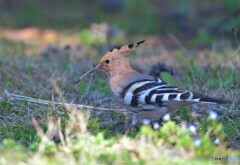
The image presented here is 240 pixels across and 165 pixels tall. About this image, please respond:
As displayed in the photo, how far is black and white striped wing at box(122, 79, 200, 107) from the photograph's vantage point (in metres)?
3.95

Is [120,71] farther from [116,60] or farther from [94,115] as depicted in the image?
[94,115]

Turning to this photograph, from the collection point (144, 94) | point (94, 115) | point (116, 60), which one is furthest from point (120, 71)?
point (144, 94)

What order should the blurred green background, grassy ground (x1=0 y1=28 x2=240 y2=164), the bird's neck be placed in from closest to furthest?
grassy ground (x1=0 y1=28 x2=240 y2=164), the bird's neck, the blurred green background

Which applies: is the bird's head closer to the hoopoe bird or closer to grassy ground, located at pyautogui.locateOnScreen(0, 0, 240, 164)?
the hoopoe bird

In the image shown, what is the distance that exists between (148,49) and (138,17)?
2.43 metres

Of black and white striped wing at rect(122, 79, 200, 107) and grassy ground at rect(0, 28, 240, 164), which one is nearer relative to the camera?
grassy ground at rect(0, 28, 240, 164)

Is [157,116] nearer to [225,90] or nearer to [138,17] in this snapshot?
[225,90]

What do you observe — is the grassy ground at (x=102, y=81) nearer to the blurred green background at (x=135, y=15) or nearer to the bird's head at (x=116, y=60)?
the blurred green background at (x=135, y=15)

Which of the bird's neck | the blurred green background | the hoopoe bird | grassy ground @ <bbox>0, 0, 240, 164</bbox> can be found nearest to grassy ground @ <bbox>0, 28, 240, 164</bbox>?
grassy ground @ <bbox>0, 0, 240, 164</bbox>

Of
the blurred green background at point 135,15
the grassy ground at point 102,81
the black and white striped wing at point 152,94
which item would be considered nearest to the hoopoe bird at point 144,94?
the black and white striped wing at point 152,94

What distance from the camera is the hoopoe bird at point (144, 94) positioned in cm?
396

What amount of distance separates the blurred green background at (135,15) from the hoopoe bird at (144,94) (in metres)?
3.67

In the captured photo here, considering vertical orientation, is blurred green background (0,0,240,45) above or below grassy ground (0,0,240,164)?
above

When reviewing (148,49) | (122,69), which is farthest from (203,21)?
(122,69)
